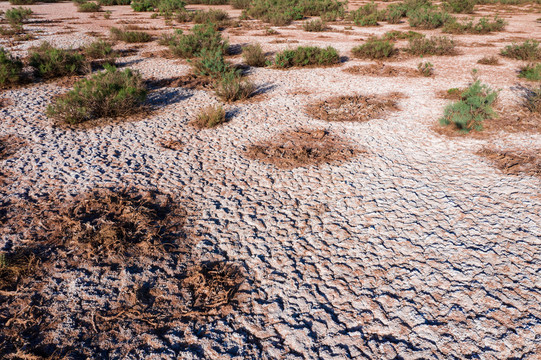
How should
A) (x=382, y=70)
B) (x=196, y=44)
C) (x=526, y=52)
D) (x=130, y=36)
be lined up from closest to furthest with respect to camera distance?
(x=382, y=70) → (x=526, y=52) → (x=196, y=44) → (x=130, y=36)

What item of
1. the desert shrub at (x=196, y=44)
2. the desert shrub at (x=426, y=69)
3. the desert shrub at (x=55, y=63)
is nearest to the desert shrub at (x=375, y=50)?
the desert shrub at (x=426, y=69)

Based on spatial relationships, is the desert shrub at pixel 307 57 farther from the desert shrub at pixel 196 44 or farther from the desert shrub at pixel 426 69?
the desert shrub at pixel 426 69

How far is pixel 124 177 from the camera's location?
4984 millimetres

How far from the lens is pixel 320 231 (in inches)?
158

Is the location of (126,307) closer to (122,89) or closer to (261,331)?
(261,331)

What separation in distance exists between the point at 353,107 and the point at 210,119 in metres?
3.54

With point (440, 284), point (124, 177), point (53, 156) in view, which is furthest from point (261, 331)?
point (53, 156)

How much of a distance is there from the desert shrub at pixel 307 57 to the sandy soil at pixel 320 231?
3988 mm

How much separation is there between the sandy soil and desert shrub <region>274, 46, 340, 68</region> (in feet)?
13.1

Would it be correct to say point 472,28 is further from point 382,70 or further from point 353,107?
point 353,107

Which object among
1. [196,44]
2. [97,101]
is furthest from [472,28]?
[97,101]

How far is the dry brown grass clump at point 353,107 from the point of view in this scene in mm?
7278

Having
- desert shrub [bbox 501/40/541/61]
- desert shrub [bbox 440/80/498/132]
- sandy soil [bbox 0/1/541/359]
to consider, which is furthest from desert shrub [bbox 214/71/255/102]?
desert shrub [bbox 501/40/541/61]

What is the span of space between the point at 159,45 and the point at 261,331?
14.8 m
